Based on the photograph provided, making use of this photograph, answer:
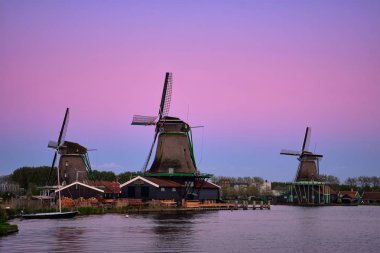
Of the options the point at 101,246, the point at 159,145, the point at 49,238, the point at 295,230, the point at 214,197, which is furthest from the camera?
the point at 214,197

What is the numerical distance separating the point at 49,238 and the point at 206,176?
44482mm

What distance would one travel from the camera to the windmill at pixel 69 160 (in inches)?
3155

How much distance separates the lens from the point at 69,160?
80688mm

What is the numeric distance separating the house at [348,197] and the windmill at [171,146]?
59205 mm

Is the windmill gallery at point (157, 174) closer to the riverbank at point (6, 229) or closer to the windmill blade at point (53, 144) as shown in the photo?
the windmill blade at point (53, 144)

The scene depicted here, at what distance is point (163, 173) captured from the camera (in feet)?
259

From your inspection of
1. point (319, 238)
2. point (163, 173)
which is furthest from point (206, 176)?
point (319, 238)

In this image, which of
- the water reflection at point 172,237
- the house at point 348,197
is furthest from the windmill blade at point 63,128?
the house at point 348,197

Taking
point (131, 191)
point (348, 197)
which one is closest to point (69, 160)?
point (131, 191)

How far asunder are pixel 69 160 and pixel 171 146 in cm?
1254

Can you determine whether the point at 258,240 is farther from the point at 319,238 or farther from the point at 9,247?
the point at 9,247

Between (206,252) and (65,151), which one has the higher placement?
(65,151)

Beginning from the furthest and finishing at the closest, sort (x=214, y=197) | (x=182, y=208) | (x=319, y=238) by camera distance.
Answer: (x=214, y=197)
(x=182, y=208)
(x=319, y=238)

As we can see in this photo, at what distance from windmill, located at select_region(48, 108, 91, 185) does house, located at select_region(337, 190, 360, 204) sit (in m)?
65.9
